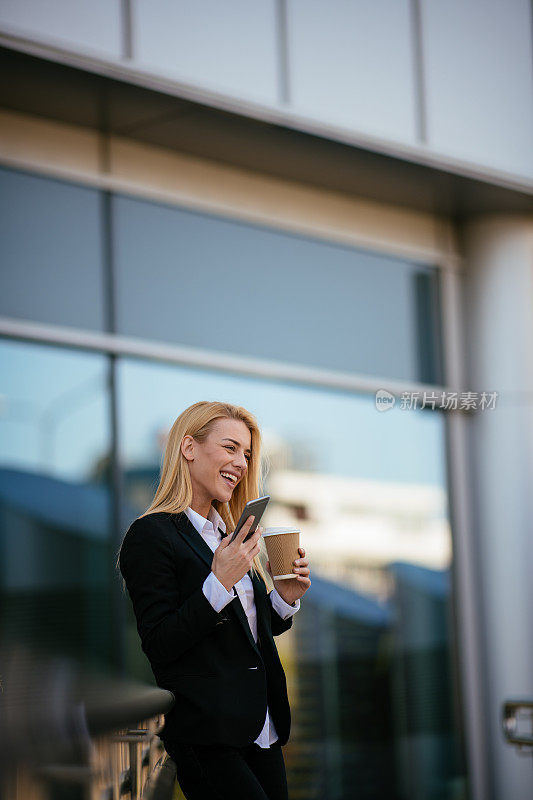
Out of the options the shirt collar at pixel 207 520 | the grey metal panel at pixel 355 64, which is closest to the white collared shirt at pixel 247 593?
the shirt collar at pixel 207 520

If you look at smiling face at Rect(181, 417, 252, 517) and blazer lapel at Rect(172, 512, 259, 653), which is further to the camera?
smiling face at Rect(181, 417, 252, 517)

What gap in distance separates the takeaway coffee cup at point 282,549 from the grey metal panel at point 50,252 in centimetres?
374

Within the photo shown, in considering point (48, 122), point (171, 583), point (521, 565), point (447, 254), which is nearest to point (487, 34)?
point (447, 254)

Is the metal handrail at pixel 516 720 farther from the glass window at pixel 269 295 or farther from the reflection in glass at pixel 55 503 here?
the glass window at pixel 269 295

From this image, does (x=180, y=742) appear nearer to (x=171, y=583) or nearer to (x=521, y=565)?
(x=171, y=583)

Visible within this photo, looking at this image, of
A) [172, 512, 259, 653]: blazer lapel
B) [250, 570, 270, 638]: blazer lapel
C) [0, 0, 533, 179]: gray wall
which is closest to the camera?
[172, 512, 259, 653]: blazer lapel

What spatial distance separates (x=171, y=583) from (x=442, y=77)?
5994 mm

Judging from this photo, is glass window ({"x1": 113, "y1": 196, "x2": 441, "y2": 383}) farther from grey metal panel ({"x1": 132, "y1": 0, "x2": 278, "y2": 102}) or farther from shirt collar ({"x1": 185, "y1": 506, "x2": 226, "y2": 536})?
shirt collar ({"x1": 185, "y1": 506, "x2": 226, "y2": 536})

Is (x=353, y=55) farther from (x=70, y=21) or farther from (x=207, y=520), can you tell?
(x=207, y=520)

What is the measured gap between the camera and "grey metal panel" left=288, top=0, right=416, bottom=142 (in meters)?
7.11

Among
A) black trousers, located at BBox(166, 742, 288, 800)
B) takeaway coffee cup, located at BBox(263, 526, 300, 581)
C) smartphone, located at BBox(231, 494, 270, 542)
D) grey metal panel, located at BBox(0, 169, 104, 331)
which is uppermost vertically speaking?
grey metal panel, located at BBox(0, 169, 104, 331)

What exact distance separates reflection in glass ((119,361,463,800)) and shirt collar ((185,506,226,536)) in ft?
12.0

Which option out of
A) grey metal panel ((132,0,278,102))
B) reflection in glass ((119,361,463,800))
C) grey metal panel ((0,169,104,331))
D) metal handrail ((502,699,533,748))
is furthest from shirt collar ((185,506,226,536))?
grey metal panel ((132,0,278,102))

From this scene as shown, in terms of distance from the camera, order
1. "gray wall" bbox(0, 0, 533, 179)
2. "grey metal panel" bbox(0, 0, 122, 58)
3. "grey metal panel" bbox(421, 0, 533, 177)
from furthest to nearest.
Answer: "grey metal panel" bbox(421, 0, 533, 177), "gray wall" bbox(0, 0, 533, 179), "grey metal panel" bbox(0, 0, 122, 58)
